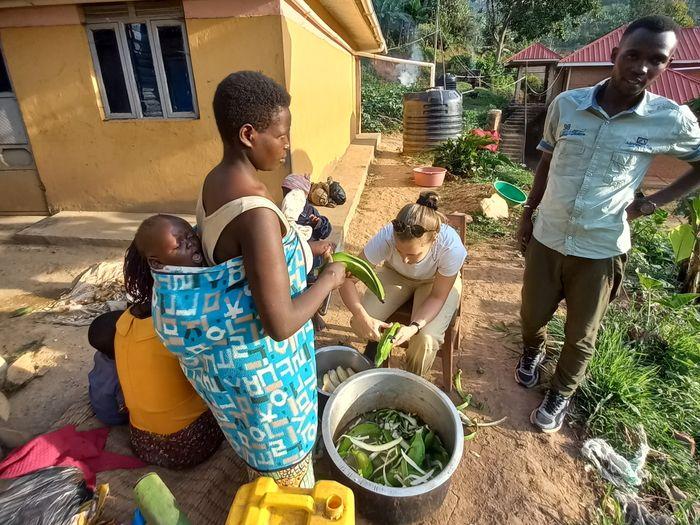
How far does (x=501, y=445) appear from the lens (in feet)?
8.28

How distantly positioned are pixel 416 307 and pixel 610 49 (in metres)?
20.7

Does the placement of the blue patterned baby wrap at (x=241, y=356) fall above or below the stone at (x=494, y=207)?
above

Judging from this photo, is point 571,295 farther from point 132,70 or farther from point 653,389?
point 132,70

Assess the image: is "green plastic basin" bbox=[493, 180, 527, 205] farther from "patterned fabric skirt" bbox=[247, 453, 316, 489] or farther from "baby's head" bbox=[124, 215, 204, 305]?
"baby's head" bbox=[124, 215, 204, 305]

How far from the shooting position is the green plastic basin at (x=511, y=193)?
6.82 metres

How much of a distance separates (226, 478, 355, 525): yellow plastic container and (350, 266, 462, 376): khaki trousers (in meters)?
1.34

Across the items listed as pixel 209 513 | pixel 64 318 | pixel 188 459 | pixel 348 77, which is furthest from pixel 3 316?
pixel 348 77

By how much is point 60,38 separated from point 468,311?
5449 mm

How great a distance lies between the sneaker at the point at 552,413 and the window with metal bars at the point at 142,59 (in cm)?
461

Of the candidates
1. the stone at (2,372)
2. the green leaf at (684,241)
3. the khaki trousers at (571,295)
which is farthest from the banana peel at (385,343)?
the green leaf at (684,241)

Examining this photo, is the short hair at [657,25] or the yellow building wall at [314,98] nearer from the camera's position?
the short hair at [657,25]

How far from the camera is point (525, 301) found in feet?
8.55

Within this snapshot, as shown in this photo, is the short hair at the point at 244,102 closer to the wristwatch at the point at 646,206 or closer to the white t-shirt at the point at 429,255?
the white t-shirt at the point at 429,255

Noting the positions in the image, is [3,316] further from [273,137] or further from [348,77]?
[348,77]
